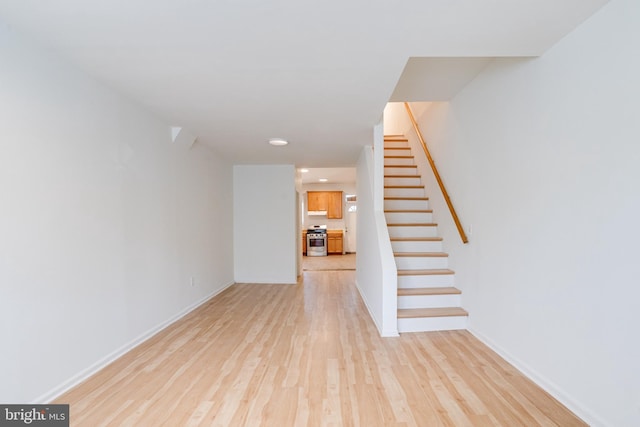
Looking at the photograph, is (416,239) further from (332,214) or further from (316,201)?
(316,201)

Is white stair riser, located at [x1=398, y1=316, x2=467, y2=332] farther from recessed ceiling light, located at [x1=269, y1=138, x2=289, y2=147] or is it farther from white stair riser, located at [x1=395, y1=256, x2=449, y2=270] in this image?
recessed ceiling light, located at [x1=269, y1=138, x2=289, y2=147]

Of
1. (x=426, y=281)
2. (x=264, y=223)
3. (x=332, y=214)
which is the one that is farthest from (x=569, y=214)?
(x=332, y=214)

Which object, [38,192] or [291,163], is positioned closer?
[38,192]

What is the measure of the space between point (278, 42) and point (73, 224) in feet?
5.91

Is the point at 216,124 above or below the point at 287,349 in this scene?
above

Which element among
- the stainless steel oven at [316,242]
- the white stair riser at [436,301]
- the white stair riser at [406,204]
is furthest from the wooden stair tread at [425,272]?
the stainless steel oven at [316,242]

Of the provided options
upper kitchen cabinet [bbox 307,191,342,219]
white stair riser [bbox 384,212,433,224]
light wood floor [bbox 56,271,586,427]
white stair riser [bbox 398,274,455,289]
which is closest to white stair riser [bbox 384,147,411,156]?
white stair riser [bbox 384,212,433,224]

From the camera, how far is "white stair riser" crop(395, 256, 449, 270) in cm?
358

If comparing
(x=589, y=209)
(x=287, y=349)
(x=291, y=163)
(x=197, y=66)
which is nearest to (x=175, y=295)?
(x=287, y=349)

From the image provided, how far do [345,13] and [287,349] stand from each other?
8.30 feet

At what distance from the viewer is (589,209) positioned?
1.68 m

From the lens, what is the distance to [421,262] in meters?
3.59

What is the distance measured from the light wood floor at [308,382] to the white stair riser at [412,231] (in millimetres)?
1275

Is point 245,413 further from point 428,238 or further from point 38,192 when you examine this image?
point 428,238
